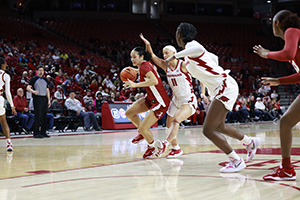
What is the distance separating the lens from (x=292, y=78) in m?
4.29

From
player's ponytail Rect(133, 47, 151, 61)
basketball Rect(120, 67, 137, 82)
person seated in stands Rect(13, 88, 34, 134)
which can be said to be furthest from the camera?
person seated in stands Rect(13, 88, 34, 134)

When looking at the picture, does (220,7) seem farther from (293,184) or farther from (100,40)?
(293,184)

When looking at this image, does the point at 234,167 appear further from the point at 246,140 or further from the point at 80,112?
the point at 80,112

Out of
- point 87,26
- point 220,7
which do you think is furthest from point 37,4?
point 220,7

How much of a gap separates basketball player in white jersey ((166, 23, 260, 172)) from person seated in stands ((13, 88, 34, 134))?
328 inches

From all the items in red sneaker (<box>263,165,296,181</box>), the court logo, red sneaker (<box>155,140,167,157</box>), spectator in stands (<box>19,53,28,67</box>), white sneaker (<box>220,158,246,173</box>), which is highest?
spectator in stands (<box>19,53,28,67</box>)

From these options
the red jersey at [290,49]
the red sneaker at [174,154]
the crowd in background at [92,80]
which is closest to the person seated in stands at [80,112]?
the crowd in background at [92,80]

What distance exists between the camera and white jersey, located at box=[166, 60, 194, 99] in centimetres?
664

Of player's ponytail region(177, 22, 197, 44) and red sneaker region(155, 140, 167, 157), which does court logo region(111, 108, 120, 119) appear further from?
player's ponytail region(177, 22, 197, 44)

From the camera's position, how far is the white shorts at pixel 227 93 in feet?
16.4

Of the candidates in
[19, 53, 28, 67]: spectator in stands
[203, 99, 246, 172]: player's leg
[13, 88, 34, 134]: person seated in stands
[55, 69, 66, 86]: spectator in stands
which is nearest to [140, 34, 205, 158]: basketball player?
[203, 99, 246, 172]: player's leg

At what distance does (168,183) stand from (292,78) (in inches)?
65.2

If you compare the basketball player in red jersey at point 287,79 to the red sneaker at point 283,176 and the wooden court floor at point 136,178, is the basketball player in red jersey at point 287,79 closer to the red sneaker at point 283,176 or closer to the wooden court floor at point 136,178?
the red sneaker at point 283,176

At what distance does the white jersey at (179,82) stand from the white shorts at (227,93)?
151 centimetres
